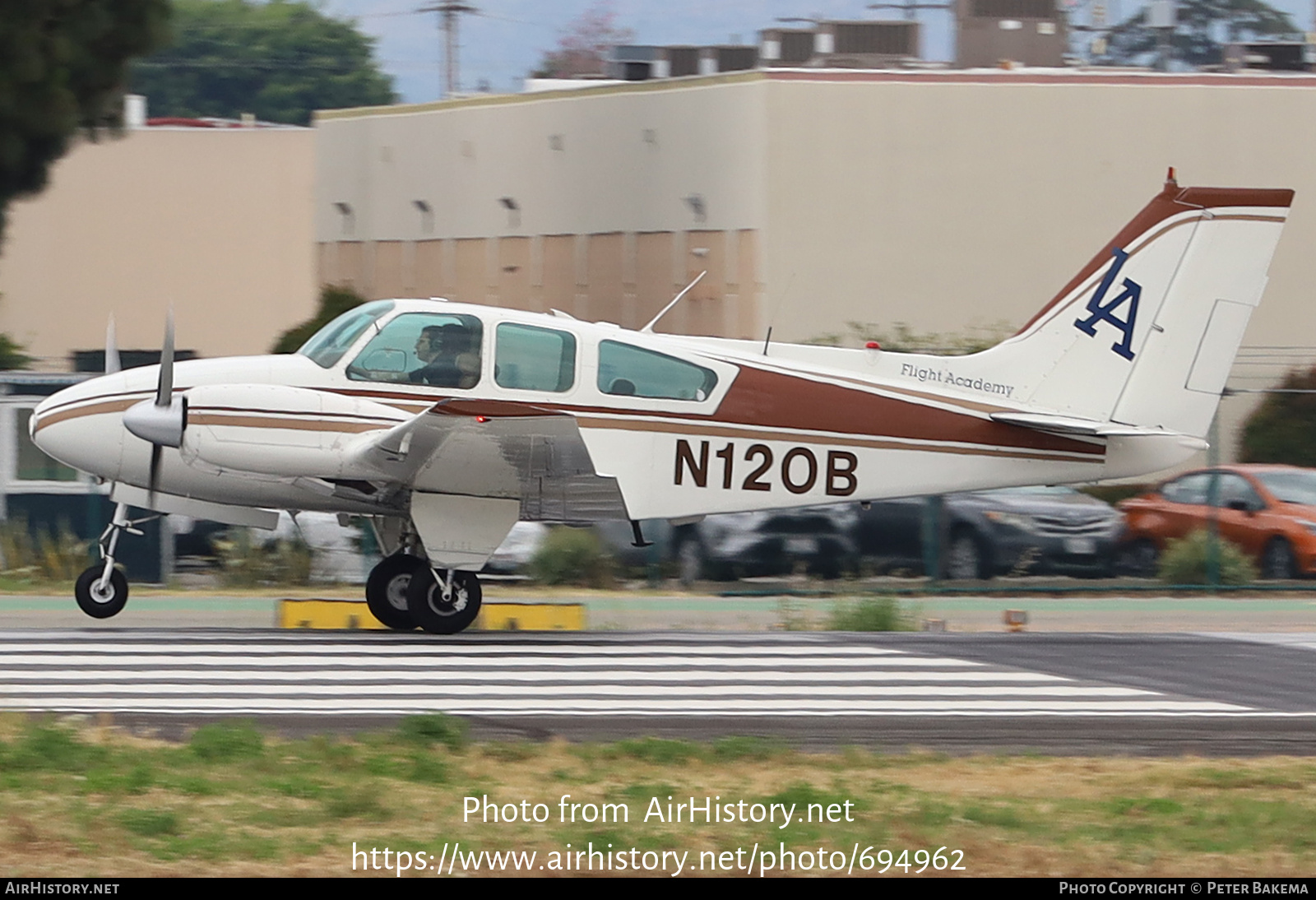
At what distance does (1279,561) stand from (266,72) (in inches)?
2718

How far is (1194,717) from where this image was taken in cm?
1030

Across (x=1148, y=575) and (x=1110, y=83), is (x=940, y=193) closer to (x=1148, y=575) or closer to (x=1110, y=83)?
(x=1110, y=83)

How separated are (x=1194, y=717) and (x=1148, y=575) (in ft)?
31.3

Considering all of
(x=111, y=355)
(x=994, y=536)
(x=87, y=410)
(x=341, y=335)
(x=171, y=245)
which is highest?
(x=171, y=245)

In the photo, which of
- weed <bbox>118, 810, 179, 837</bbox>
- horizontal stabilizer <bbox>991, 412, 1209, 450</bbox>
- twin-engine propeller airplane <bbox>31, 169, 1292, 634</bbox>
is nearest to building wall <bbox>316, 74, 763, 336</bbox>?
twin-engine propeller airplane <bbox>31, 169, 1292, 634</bbox>

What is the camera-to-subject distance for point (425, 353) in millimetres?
13656

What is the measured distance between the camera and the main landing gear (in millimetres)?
13633

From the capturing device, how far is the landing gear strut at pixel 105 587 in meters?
13.4

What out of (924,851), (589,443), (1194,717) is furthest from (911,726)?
(589,443)

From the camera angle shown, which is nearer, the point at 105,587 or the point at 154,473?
the point at 154,473

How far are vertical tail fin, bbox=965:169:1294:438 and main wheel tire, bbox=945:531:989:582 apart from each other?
4092 millimetres

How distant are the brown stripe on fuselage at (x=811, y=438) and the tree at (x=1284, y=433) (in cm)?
847

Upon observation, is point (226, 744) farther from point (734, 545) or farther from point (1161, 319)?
point (734, 545)

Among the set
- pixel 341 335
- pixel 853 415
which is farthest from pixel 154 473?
pixel 853 415
